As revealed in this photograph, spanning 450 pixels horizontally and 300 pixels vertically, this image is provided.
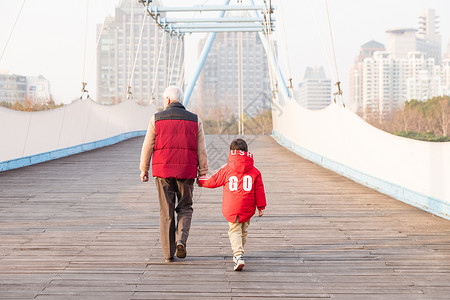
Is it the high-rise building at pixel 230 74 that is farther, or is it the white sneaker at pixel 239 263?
the high-rise building at pixel 230 74

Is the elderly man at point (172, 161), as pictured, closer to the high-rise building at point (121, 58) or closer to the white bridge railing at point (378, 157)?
the white bridge railing at point (378, 157)

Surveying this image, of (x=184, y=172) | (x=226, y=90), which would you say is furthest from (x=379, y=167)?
(x=226, y=90)

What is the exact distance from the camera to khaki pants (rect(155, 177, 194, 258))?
15.3 feet

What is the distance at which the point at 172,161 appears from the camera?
4625 mm

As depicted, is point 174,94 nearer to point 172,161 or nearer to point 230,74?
point 172,161

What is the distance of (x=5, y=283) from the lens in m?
3.94

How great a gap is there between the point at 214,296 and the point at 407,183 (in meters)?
4.91

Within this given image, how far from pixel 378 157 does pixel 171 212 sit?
5154mm

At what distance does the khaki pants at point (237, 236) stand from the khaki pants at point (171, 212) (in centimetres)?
43

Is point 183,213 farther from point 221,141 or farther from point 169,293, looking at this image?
point 221,141

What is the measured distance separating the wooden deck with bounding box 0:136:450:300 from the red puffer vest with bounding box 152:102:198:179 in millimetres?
718

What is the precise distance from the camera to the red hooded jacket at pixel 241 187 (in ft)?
14.6

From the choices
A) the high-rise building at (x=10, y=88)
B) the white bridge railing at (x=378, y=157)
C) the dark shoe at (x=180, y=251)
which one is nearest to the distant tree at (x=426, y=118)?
the white bridge railing at (x=378, y=157)

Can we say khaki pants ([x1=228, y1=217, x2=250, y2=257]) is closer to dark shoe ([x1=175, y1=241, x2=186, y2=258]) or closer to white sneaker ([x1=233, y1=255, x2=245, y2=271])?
white sneaker ([x1=233, y1=255, x2=245, y2=271])
